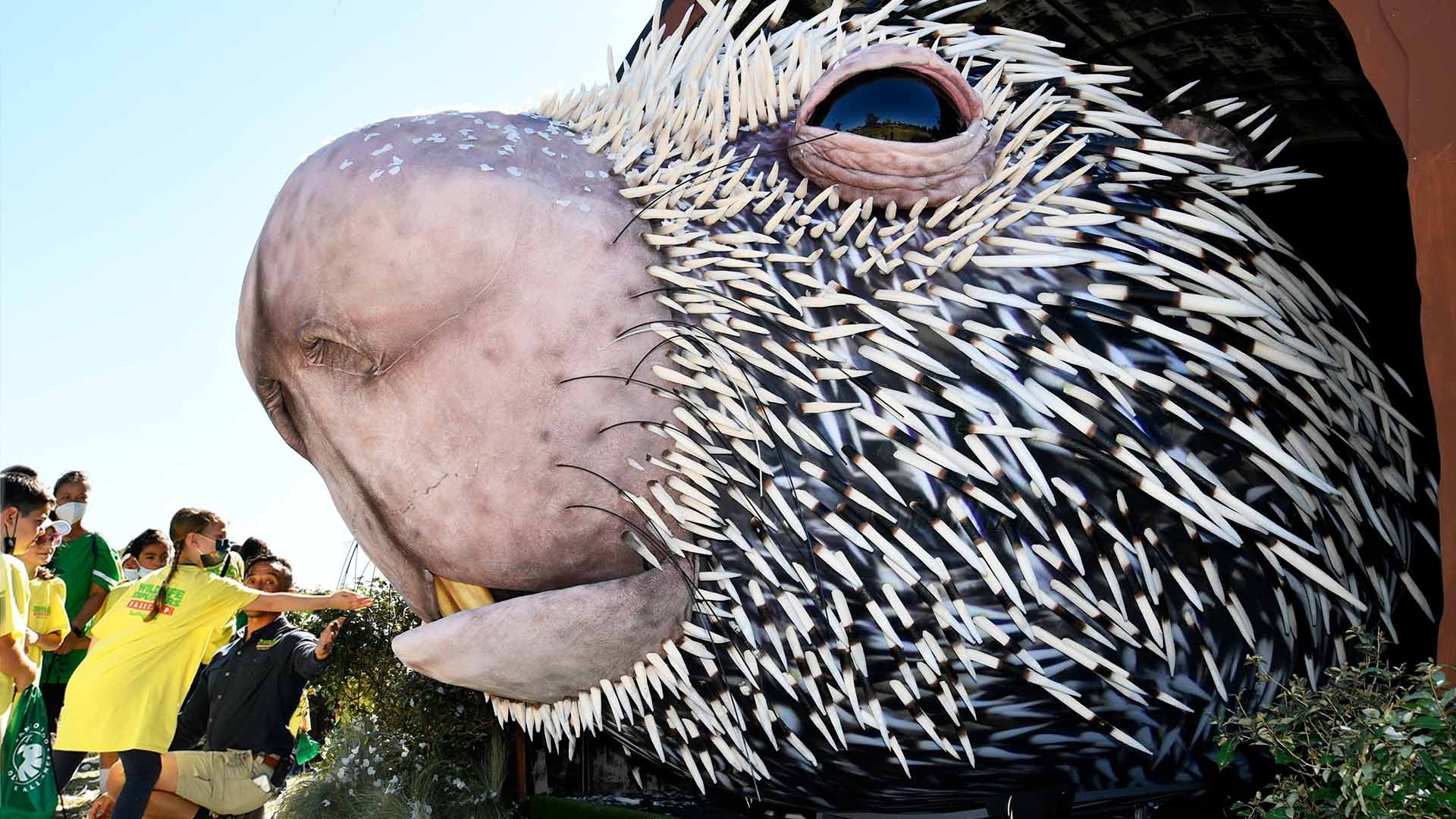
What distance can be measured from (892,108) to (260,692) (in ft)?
13.0

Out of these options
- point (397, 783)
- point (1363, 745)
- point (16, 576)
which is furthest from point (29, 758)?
point (1363, 745)

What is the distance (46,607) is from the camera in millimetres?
4801

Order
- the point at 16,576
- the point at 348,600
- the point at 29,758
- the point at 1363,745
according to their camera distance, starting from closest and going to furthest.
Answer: the point at 1363,745
the point at 348,600
the point at 16,576
the point at 29,758

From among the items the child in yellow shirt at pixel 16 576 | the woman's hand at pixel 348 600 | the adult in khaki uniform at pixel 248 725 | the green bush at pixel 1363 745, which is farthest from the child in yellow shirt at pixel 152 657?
the green bush at pixel 1363 745

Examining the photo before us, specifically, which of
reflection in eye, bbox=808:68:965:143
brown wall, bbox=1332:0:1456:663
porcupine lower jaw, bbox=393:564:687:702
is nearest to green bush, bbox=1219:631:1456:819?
brown wall, bbox=1332:0:1456:663

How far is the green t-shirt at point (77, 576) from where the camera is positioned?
5820mm

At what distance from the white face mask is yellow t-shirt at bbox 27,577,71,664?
98 cm

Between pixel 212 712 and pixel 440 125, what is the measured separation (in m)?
3.80

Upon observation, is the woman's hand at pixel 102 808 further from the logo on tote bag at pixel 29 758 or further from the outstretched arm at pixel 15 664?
the outstretched arm at pixel 15 664

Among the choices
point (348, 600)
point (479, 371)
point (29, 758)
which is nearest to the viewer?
point (479, 371)

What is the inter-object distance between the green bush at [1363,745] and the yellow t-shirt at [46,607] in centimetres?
471

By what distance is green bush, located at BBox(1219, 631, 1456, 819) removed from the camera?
1.66m

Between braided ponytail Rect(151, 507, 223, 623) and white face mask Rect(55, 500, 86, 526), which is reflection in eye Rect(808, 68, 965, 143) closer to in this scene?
braided ponytail Rect(151, 507, 223, 623)

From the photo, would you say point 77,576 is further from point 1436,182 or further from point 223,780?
point 1436,182
